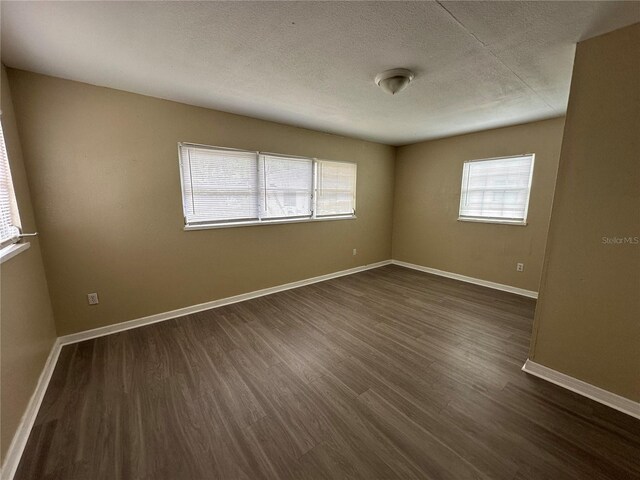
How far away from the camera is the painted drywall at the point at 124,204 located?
2167 mm

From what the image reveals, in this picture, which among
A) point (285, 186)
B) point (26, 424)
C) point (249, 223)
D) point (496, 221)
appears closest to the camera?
point (26, 424)

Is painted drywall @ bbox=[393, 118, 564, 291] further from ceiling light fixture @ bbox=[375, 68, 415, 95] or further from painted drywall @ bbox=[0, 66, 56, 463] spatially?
painted drywall @ bbox=[0, 66, 56, 463]

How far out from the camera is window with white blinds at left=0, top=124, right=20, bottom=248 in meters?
1.60

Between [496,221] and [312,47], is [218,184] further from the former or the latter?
[496,221]

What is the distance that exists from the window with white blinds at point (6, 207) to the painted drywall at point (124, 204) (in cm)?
44

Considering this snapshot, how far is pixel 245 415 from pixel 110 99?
2984 mm

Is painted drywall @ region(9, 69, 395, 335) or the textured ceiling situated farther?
painted drywall @ region(9, 69, 395, 335)

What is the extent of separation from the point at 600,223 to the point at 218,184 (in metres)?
3.50

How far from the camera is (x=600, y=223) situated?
167 cm

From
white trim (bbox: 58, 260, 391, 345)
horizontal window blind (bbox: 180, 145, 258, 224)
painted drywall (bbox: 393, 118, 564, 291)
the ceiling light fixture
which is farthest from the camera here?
painted drywall (bbox: 393, 118, 564, 291)

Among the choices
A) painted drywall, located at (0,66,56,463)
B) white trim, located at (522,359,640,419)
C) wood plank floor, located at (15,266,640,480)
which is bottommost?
wood plank floor, located at (15,266,640,480)

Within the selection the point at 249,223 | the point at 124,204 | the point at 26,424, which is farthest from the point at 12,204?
the point at 249,223

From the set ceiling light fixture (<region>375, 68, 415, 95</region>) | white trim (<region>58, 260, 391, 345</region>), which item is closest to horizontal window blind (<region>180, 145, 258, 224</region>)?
white trim (<region>58, 260, 391, 345</region>)

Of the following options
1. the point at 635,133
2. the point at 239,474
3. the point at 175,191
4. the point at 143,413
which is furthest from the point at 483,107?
the point at 143,413
